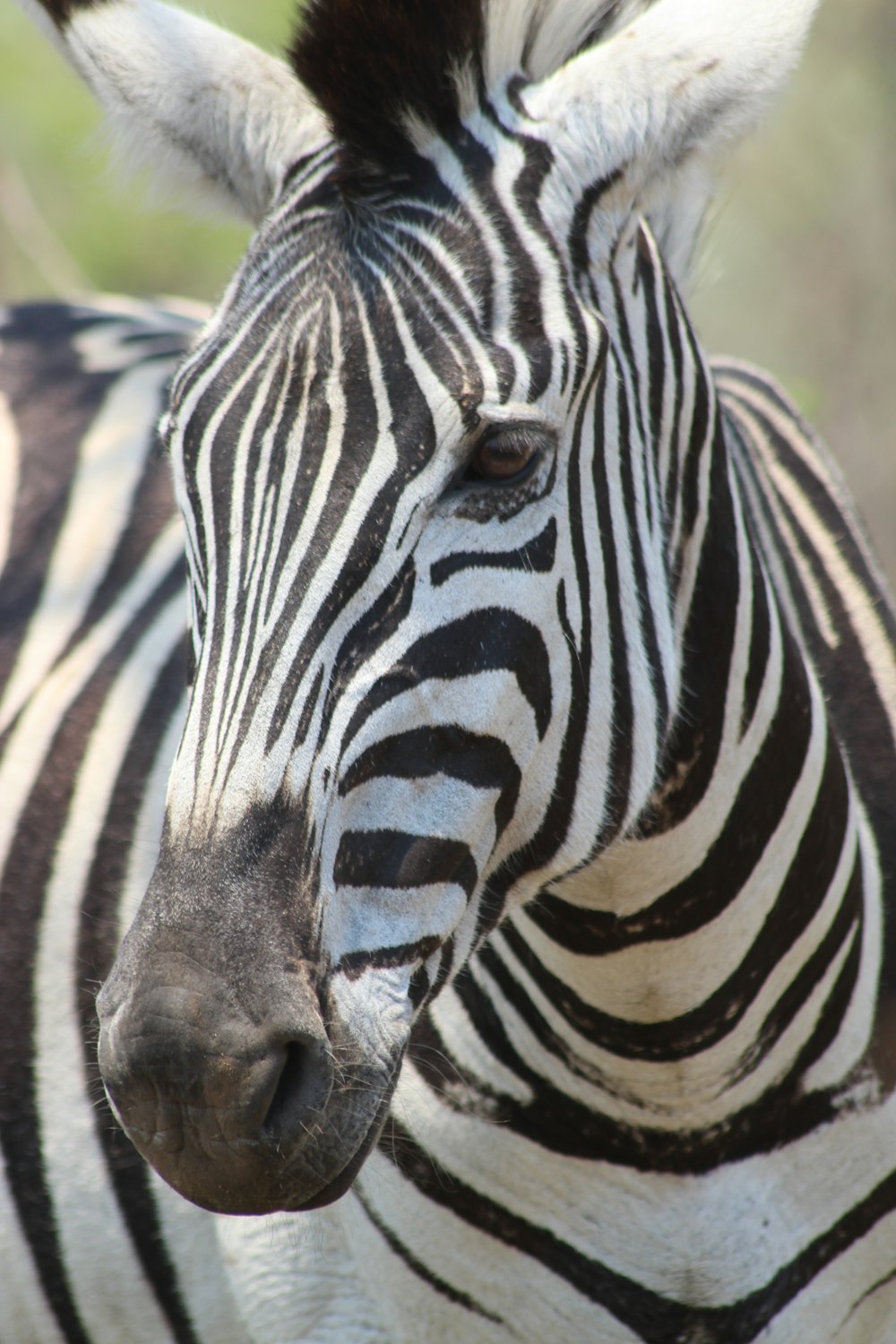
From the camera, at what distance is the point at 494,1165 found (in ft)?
8.63

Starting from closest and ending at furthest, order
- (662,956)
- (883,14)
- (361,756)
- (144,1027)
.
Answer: (144,1027) < (361,756) < (662,956) < (883,14)

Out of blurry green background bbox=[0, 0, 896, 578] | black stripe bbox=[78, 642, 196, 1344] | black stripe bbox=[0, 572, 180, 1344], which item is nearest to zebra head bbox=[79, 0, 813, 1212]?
black stripe bbox=[78, 642, 196, 1344]

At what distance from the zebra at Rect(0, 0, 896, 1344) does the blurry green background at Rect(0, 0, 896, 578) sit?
12.8 feet

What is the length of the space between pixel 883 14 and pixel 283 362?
10152mm

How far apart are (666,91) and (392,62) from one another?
42 cm

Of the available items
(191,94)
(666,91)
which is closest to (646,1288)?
(666,91)

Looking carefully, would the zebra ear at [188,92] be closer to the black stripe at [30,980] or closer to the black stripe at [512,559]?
the black stripe at [512,559]

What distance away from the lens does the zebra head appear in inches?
73.1

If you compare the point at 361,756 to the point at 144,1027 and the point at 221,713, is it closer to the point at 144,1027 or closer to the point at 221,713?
the point at 221,713

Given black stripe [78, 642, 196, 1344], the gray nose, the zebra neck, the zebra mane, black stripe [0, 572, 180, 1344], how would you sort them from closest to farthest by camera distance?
the gray nose, the zebra mane, the zebra neck, black stripe [78, 642, 196, 1344], black stripe [0, 572, 180, 1344]

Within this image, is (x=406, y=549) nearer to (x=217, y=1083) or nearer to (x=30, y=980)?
(x=217, y=1083)

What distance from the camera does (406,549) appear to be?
6.46 ft

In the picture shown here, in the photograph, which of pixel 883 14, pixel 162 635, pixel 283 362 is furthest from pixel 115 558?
pixel 883 14

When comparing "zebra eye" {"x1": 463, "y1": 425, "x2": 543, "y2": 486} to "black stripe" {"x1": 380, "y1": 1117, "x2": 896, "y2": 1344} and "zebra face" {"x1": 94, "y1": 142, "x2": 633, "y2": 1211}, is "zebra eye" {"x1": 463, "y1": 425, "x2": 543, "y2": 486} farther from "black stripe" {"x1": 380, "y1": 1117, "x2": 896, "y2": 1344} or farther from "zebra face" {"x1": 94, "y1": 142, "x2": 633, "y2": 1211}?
"black stripe" {"x1": 380, "y1": 1117, "x2": 896, "y2": 1344}
